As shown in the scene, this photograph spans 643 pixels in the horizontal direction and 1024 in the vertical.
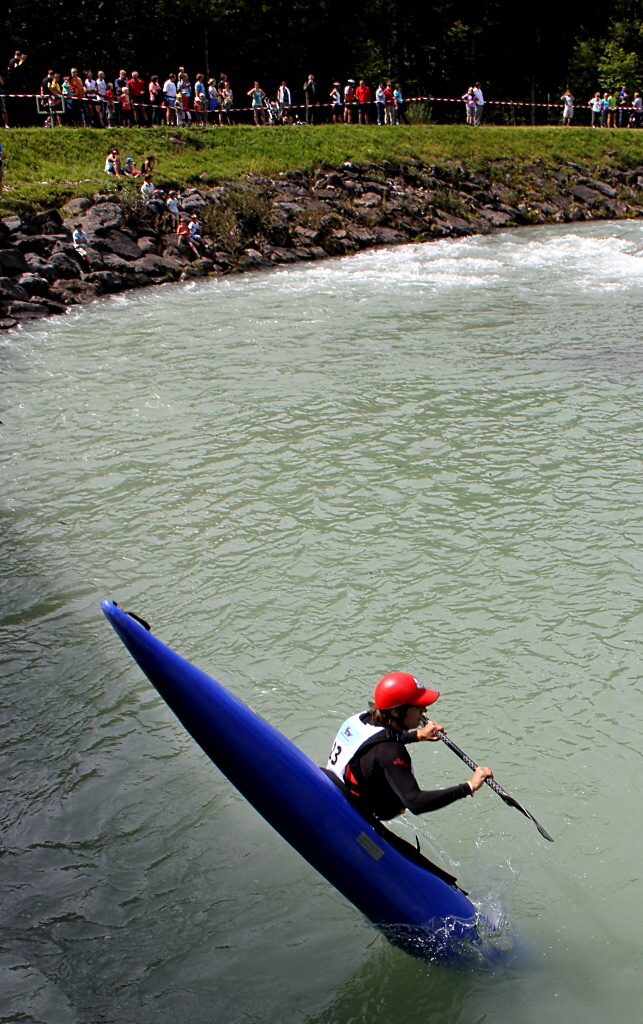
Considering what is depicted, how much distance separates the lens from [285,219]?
27625 millimetres

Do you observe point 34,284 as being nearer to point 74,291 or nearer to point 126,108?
point 74,291

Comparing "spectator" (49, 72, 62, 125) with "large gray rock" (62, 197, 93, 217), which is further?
"spectator" (49, 72, 62, 125)

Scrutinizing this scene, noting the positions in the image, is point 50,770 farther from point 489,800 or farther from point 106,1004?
point 489,800

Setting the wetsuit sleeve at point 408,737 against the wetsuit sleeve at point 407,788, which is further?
the wetsuit sleeve at point 408,737

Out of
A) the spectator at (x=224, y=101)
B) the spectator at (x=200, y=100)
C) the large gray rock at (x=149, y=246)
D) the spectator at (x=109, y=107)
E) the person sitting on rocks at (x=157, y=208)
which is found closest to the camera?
the large gray rock at (x=149, y=246)

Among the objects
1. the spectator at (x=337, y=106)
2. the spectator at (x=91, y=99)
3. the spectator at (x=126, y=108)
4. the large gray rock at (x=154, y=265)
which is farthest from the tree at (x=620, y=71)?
the large gray rock at (x=154, y=265)

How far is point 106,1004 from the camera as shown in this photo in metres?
4.98

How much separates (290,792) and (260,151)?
3032 cm

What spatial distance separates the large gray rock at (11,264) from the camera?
21750 mm

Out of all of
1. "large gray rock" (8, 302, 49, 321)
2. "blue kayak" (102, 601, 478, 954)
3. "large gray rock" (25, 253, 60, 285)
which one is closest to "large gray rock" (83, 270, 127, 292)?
"large gray rock" (25, 253, 60, 285)

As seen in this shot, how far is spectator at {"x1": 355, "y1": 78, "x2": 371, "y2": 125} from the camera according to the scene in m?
38.0

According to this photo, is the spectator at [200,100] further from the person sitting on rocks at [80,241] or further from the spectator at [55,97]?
the person sitting on rocks at [80,241]

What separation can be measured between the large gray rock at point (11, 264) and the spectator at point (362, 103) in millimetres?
20807

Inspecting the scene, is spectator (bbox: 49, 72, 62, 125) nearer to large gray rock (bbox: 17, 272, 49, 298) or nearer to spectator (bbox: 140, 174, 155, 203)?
spectator (bbox: 140, 174, 155, 203)
